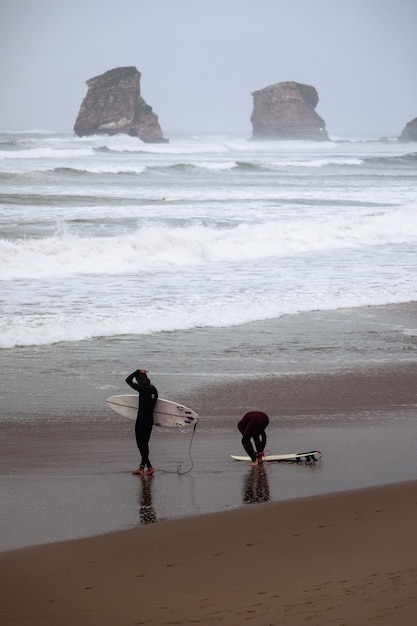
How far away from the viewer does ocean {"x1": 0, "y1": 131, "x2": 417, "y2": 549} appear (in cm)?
794

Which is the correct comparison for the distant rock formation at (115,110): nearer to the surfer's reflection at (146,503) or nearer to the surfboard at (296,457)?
the surfboard at (296,457)

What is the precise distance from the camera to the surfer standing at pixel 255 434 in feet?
28.0

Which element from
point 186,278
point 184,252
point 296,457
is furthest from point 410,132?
point 296,457

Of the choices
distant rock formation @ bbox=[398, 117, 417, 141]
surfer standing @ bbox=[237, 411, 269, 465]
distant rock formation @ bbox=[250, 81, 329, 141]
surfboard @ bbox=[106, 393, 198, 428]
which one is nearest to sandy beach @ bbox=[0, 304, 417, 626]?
surfer standing @ bbox=[237, 411, 269, 465]

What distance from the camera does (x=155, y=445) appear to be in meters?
9.33

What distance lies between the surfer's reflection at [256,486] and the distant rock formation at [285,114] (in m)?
144

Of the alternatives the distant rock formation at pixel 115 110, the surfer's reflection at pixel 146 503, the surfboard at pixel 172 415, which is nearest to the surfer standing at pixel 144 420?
the surfer's reflection at pixel 146 503

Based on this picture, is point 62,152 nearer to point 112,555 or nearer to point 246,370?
point 246,370

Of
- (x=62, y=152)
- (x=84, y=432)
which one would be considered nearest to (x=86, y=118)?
(x=62, y=152)

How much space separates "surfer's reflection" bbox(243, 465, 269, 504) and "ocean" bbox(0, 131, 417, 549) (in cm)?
4

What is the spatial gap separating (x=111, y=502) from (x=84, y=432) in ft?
6.63

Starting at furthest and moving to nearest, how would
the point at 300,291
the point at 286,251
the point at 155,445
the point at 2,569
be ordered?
1. the point at 286,251
2. the point at 300,291
3. the point at 155,445
4. the point at 2,569

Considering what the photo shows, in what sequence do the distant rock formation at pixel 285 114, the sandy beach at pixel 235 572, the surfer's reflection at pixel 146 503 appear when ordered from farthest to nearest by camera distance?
1. the distant rock formation at pixel 285 114
2. the surfer's reflection at pixel 146 503
3. the sandy beach at pixel 235 572

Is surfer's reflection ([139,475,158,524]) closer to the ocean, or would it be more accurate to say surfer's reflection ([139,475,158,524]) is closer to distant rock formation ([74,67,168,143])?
the ocean
